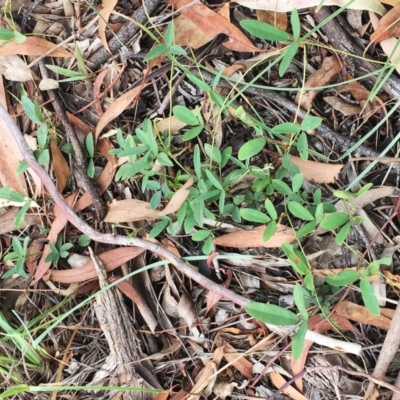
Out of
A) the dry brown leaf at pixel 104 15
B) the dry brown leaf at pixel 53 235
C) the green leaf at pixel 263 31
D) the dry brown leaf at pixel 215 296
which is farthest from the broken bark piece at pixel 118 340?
the green leaf at pixel 263 31

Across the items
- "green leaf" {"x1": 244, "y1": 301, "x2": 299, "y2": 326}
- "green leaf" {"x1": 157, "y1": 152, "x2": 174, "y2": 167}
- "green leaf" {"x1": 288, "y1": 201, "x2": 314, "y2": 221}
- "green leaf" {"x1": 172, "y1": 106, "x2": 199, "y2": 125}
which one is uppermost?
"green leaf" {"x1": 172, "y1": 106, "x2": 199, "y2": 125}

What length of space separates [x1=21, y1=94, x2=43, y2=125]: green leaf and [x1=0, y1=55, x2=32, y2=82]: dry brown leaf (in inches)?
3.4

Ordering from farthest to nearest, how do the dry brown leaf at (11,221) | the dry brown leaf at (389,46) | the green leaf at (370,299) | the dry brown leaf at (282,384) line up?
the dry brown leaf at (11,221), the dry brown leaf at (282,384), the dry brown leaf at (389,46), the green leaf at (370,299)

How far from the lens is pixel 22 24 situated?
127 cm

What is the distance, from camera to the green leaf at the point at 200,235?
1163mm

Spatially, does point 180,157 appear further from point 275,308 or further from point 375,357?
point 375,357

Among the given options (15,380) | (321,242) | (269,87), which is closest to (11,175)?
(15,380)

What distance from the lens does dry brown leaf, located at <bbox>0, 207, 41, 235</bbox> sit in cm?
132

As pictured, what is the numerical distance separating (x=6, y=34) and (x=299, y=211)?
2.67 feet

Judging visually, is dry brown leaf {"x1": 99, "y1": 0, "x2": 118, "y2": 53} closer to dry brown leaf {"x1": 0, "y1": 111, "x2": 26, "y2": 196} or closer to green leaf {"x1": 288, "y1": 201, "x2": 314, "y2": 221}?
dry brown leaf {"x1": 0, "y1": 111, "x2": 26, "y2": 196}

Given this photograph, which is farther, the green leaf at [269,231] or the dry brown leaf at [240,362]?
the dry brown leaf at [240,362]

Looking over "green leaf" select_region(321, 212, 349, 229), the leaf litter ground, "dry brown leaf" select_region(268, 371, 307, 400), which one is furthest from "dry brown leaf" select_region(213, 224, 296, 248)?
"dry brown leaf" select_region(268, 371, 307, 400)

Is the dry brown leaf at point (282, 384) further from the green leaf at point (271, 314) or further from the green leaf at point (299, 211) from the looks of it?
the green leaf at point (299, 211)

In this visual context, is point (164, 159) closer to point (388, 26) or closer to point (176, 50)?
point (176, 50)
